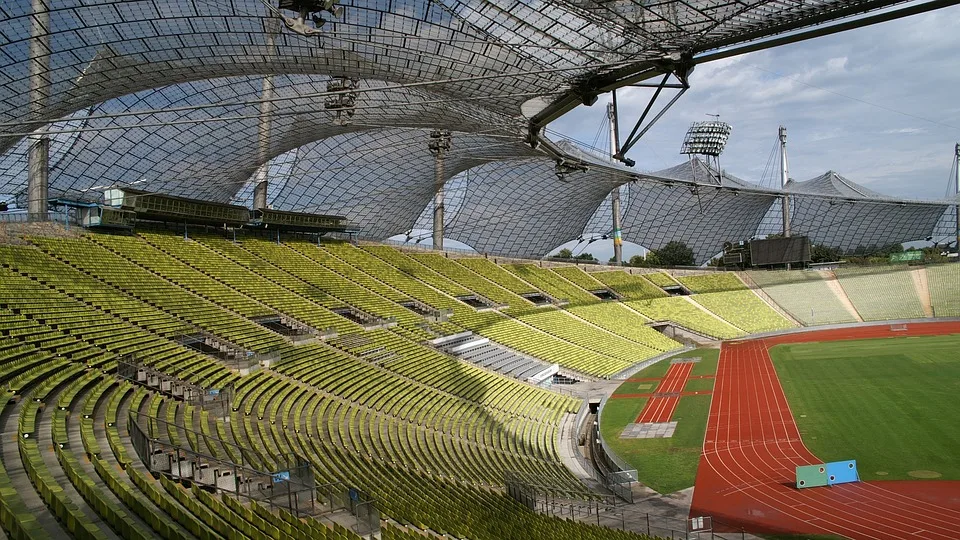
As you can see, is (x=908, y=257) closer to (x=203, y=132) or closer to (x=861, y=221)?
(x=861, y=221)

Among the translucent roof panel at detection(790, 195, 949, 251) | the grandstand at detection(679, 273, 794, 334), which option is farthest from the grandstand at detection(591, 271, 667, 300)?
the translucent roof panel at detection(790, 195, 949, 251)

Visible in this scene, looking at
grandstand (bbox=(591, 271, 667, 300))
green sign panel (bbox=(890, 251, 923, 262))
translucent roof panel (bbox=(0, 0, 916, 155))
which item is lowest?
grandstand (bbox=(591, 271, 667, 300))

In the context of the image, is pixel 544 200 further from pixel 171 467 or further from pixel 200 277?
pixel 171 467

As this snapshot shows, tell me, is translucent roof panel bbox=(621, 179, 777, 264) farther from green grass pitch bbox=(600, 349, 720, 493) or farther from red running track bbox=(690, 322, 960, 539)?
red running track bbox=(690, 322, 960, 539)

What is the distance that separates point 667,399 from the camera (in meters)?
32.2

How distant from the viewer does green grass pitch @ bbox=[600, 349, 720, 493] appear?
69.4 feet

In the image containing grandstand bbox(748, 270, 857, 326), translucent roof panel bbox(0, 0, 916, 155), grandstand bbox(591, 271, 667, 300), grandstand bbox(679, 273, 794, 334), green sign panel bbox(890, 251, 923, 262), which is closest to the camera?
translucent roof panel bbox(0, 0, 916, 155)

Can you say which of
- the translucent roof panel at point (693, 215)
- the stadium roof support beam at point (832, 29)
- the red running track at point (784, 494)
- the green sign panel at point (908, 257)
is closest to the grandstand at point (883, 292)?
the green sign panel at point (908, 257)

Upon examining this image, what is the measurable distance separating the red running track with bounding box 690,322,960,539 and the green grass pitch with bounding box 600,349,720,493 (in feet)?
1.55

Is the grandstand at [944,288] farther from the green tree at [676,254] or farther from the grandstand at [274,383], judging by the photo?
the grandstand at [274,383]

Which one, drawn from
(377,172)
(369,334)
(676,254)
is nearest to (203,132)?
(369,334)

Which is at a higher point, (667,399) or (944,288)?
(944,288)

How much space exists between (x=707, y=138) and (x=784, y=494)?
191 feet

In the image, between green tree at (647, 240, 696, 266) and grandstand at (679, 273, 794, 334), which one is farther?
green tree at (647, 240, 696, 266)
